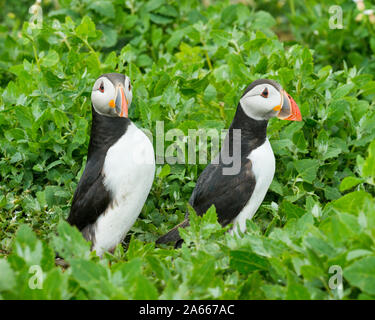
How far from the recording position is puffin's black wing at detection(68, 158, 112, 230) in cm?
375

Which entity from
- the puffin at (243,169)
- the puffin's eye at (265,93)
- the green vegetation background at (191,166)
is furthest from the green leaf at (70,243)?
the puffin's eye at (265,93)

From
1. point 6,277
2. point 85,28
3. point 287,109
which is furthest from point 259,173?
point 85,28

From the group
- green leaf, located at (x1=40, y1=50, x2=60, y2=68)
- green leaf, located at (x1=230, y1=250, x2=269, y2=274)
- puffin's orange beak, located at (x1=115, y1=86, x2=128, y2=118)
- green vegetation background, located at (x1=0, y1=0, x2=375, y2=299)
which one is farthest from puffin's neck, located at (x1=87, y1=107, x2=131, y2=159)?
green leaf, located at (x1=40, y1=50, x2=60, y2=68)

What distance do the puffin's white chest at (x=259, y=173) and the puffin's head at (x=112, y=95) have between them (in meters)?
0.83

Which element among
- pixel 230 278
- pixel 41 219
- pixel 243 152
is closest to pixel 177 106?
pixel 243 152

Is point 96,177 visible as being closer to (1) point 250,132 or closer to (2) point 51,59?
(1) point 250,132

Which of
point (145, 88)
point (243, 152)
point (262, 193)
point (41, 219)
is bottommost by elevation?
point (41, 219)

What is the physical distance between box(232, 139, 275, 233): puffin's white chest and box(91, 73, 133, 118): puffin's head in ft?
2.73

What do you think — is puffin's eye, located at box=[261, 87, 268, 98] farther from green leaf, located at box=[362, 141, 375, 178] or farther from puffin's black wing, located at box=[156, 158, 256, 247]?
green leaf, located at box=[362, 141, 375, 178]

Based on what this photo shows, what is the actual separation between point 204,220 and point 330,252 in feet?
2.58

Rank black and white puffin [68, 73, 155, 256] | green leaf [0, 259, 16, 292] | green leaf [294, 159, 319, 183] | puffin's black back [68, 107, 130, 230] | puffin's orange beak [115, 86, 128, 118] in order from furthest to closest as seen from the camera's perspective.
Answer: green leaf [294, 159, 319, 183] → puffin's black back [68, 107, 130, 230] → black and white puffin [68, 73, 155, 256] → puffin's orange beak [115, 86, 128, 118] → green leaf [0, 259, 16, 292]

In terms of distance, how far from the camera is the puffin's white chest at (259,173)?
3.78m
